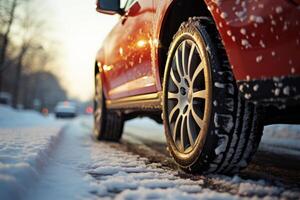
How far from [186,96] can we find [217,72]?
50 cm

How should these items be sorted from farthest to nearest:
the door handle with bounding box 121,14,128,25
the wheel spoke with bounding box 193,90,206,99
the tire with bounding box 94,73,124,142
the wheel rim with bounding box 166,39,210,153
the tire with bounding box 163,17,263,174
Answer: the tire with bounding box 94,73,124,142 < the door handle with bounding box 121,14,128,25 < the wheel rim with bounding box 166,39,210,153 < the wheel spoke with bounding box 193,90,206,99 < the tire with bounding box 163,17,263,174

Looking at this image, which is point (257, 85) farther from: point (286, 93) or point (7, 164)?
point (7, 164)

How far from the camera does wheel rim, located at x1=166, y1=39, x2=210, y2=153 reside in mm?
2545

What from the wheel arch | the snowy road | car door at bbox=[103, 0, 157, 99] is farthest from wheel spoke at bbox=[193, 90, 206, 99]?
car door at bbox=[103, 0, 157, 99]

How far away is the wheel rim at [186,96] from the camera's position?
2545mm

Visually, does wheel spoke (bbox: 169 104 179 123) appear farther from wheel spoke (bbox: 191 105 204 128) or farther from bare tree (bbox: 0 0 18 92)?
bare tree (bbox: 0 0 18 92)

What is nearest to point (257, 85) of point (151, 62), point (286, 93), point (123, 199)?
point (286, 93)

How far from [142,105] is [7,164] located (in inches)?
69.4

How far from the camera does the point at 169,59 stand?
2900 millimetres

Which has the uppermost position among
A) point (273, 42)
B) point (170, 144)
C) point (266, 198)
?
point (273, 42)

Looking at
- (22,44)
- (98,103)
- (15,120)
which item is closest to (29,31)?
(22,44)

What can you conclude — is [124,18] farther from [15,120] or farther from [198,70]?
[15,120]

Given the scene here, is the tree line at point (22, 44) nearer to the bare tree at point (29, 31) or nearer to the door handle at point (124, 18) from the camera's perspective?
the bare tree at point (29, 31)

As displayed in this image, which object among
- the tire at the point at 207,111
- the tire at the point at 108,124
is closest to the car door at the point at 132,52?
the tire at the point at 207,111
